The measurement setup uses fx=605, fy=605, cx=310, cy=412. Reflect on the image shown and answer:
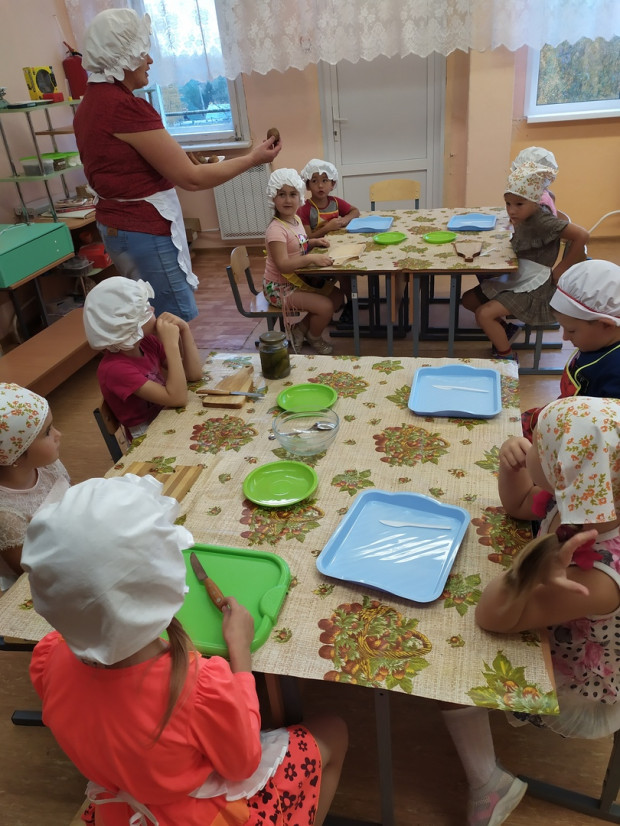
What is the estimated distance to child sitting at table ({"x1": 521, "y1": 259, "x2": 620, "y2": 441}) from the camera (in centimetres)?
146

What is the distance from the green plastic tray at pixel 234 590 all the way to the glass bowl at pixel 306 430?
0.37 metres

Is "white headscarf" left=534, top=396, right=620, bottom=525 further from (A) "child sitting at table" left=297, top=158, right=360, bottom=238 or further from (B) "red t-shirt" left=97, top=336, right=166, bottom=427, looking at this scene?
(A) "child sitting at table" left=297, top=158, right=360, bottom=238

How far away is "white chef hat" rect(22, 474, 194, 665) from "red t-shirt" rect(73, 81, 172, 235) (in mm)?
1710

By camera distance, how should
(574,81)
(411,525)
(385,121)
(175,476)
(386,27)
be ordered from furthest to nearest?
(385,121) < (574,81) < (386,27) < (175,476) < (411,525)

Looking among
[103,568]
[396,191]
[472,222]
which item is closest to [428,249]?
[472,222]

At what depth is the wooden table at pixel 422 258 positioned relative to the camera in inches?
108

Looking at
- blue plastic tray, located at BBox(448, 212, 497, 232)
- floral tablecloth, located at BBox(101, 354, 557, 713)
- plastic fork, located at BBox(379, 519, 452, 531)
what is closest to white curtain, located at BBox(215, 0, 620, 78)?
blue plastic tray, located at BBox(448, 212, 497, 232)

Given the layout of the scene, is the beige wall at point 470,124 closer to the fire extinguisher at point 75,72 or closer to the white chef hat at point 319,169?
the fire extinguisher at point 75,72

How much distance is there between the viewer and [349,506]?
133 cm

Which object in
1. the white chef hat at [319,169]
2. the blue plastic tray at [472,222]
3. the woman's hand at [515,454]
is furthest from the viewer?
the white chef hat at [319,169]

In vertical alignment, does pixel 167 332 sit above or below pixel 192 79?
below

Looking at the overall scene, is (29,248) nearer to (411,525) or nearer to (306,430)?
(306,430)

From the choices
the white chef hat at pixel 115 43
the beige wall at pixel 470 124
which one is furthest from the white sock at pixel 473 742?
the beige wall at pixel 470 124

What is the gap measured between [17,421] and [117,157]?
1.16 m
